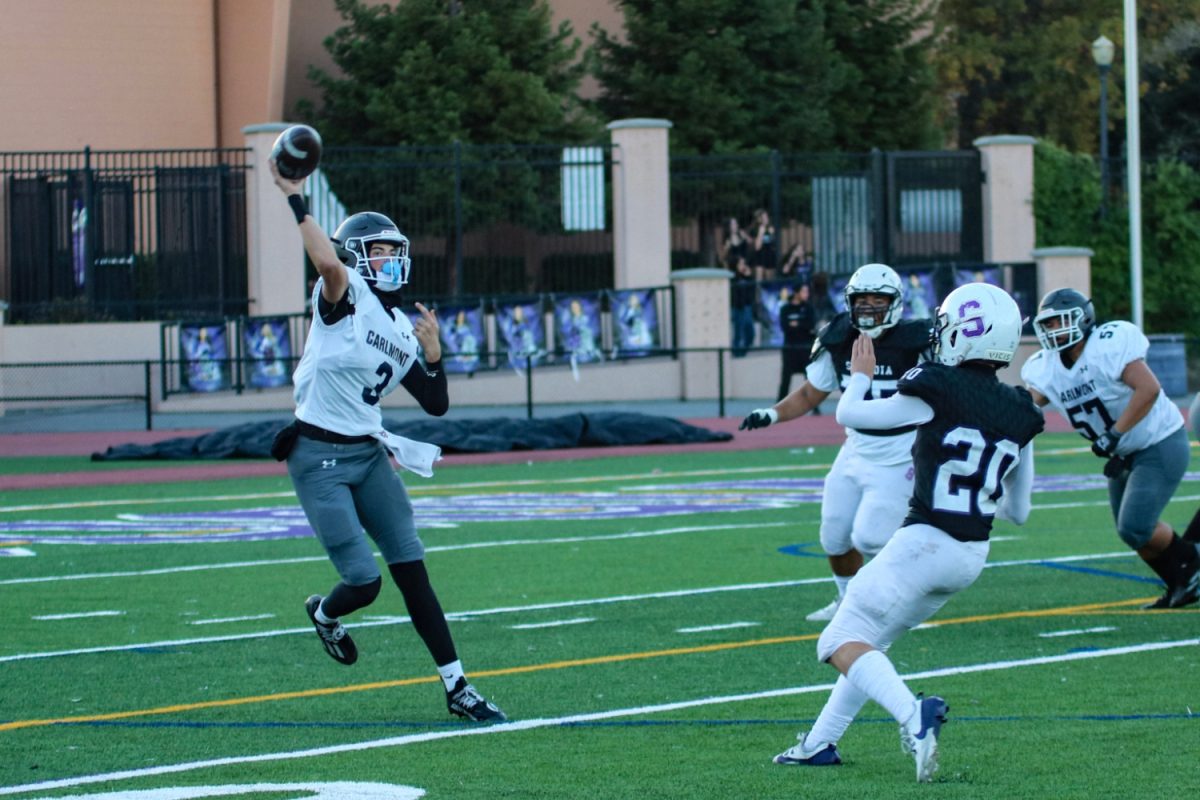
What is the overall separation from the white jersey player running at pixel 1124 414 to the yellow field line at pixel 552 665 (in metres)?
0.41

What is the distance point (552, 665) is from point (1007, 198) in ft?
80.6

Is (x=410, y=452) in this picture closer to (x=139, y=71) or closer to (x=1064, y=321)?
(x=1064, y=321)

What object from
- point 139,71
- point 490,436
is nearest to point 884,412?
point 490,436

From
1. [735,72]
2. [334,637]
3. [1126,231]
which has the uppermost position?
[735,72]

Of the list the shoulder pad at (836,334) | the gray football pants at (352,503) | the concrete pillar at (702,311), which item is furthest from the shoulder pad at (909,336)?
the concrete pillar at (702,311)

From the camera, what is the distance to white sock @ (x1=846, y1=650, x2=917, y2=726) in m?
6.31

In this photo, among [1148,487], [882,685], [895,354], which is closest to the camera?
[882,685]

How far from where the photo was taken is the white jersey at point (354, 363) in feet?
25.6

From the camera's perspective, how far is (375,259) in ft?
25.9

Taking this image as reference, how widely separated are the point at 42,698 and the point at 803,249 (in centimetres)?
2487

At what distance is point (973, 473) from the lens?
6641 millimetres

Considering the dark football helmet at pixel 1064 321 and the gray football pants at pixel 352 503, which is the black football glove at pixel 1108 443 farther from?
the gray football pants at pixel 352 503

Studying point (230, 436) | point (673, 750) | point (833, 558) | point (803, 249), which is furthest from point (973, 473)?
point (803, 249)

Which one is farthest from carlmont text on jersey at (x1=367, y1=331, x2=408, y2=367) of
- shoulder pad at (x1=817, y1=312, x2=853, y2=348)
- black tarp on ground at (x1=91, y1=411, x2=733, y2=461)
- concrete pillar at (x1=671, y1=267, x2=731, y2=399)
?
concrete pillar at (x1=671, y1=267, x2=731, y2=399)
